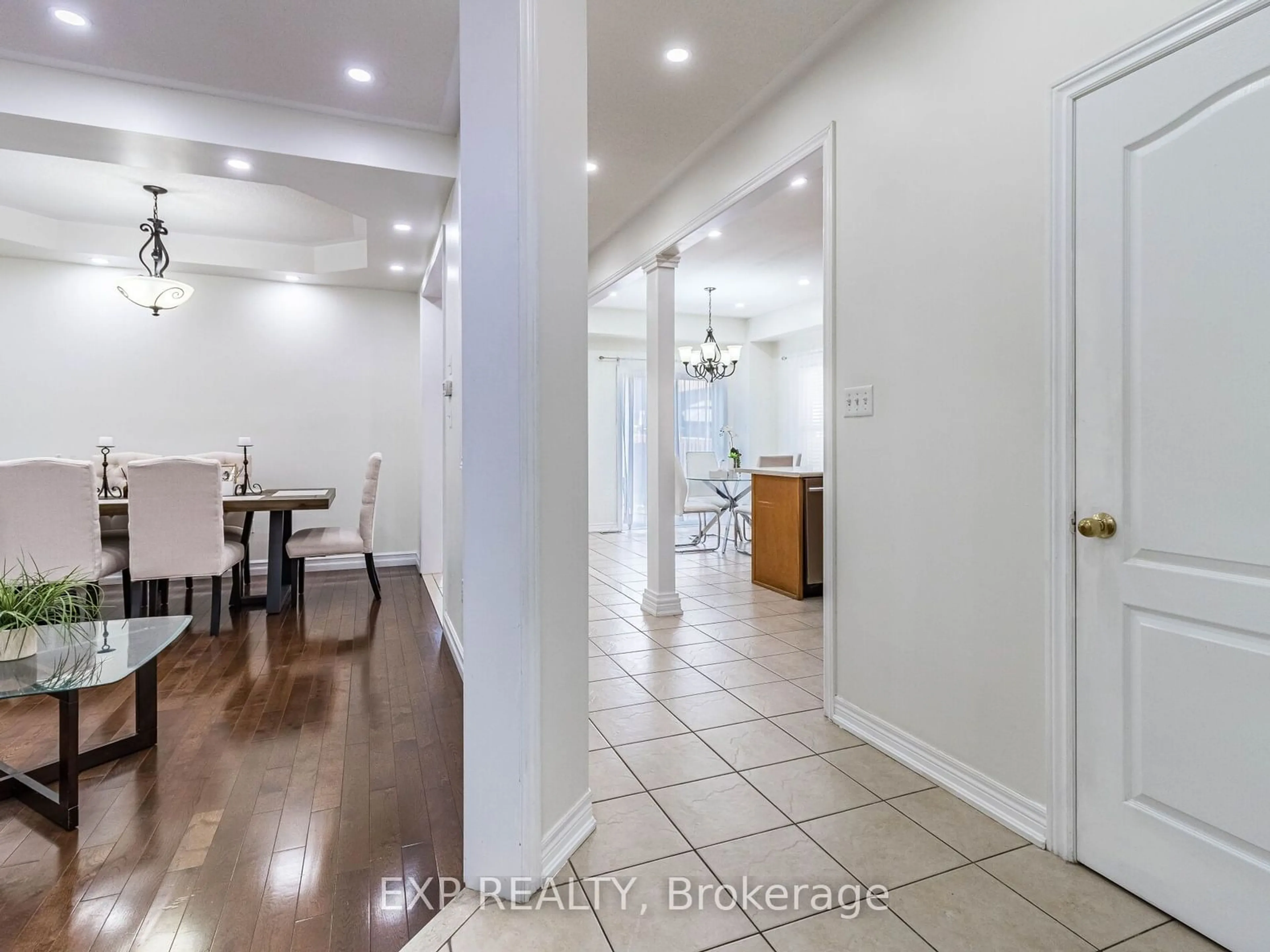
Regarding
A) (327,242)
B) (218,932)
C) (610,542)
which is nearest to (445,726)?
(218,932)

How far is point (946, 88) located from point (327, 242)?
16.2ft

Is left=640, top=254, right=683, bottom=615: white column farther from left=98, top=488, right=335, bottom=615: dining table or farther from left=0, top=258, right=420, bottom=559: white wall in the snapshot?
left=0, top=258, right=420, bottom=559: white wall

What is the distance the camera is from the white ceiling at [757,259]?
147 inches

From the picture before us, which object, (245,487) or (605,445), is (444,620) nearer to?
(245,487)

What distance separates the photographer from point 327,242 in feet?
17.6

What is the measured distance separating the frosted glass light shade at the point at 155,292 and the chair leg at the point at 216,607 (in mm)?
2030

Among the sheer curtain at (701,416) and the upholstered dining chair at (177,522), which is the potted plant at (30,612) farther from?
the sheer curtain at (701,416)

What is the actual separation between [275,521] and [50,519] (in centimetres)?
117

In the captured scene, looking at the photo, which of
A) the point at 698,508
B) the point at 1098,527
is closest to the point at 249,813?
the point at 1098,527

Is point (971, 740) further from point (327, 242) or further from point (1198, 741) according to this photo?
point (327, 242)

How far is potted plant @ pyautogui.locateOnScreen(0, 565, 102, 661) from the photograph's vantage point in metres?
1.90

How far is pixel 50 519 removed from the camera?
133 inches

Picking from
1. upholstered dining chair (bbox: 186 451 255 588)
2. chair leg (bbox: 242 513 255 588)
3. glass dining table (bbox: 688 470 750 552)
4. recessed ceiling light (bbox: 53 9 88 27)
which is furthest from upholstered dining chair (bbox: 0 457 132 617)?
glass dining table (bbox: 688 470 750 552)

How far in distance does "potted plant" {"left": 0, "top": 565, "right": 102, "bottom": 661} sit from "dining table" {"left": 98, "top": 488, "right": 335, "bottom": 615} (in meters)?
1.96
